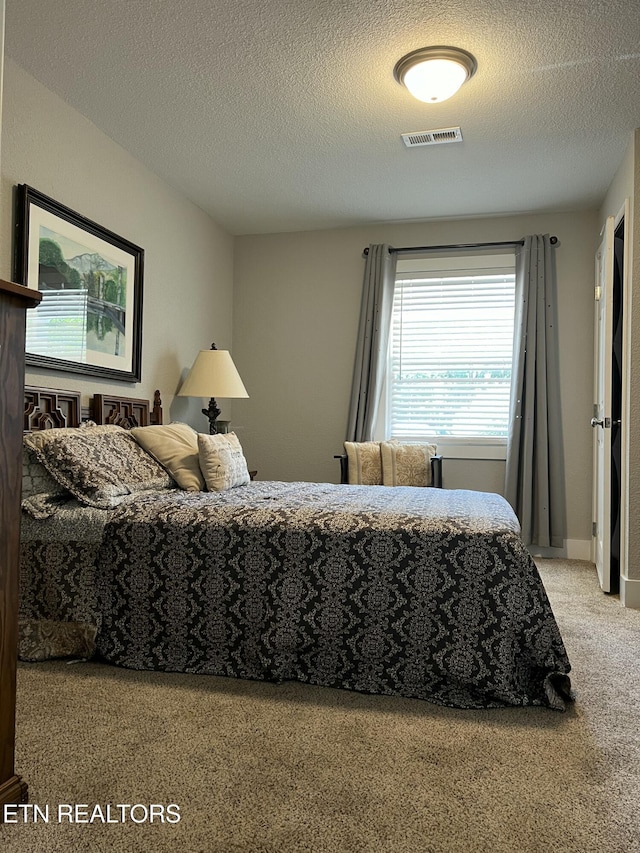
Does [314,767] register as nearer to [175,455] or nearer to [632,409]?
[175,455]

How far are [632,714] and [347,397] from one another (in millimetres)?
3451

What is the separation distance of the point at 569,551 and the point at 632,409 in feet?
5.26

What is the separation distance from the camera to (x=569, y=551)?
15.5 feet

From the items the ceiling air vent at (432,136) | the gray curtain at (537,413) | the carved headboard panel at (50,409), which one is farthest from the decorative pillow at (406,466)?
the carved headboard panel at (50,409)

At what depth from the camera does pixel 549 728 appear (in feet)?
6.40

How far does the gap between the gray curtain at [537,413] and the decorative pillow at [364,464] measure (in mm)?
1011

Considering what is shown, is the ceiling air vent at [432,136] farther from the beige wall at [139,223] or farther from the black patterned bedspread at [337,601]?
the black patterned bedspread at [337,601]

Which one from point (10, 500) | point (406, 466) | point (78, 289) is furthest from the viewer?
point (406, 466)

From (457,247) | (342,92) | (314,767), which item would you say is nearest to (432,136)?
(342,92)

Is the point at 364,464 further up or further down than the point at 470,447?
further down

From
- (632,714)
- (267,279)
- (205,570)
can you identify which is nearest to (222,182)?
(267,279)

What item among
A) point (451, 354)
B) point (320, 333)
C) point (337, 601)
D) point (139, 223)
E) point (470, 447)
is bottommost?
point (337, 601)

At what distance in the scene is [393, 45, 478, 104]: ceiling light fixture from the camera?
9.00 feet

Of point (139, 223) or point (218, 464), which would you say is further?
point (139, 223)
